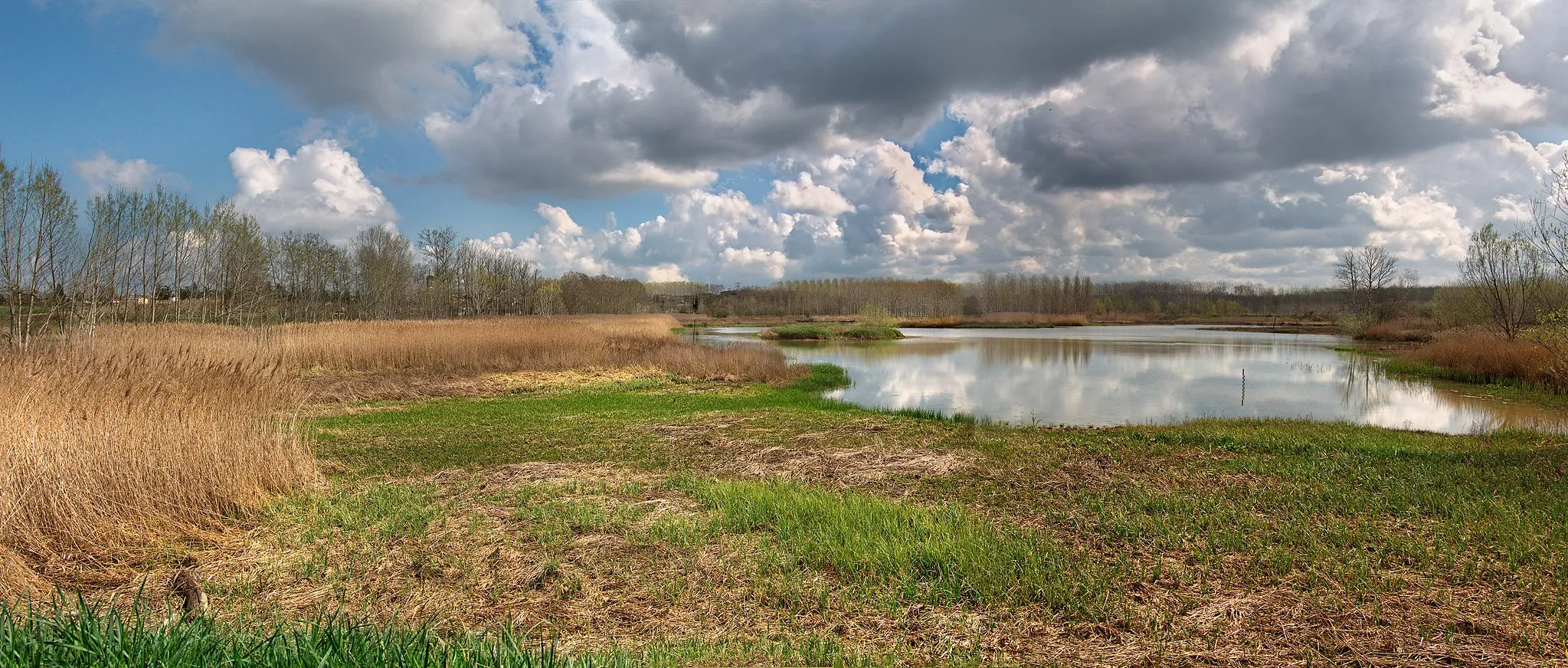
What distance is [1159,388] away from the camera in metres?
19.9

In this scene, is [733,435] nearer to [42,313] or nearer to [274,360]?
[274,360]

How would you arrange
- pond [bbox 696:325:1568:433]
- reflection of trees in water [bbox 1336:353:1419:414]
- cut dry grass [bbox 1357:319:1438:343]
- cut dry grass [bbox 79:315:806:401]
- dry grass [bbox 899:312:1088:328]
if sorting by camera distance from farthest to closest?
dry grass [bbox 899:312:1088:328]
cut dry grass [bbox 1357:319:1438:343]
cut dry grass [bbox 79:315:806:401]
reflection of trees in water [bbox 1336:353:1419:414]
pond [bbox 696:325:1568:433]

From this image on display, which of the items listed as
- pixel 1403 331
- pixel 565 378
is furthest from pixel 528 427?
pixel 1403 331

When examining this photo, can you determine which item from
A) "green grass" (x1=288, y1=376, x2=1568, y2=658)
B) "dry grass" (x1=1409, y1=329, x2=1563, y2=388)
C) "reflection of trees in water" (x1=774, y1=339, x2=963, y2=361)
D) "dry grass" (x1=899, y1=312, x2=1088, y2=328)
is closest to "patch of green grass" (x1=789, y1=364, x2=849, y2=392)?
"reflection of trees in water" (x1=774, y1=339, x2=963, y2=361)

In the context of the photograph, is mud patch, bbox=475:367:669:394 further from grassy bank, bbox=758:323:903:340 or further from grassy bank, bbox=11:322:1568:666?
grassy bank, bbox=758:323:903:340

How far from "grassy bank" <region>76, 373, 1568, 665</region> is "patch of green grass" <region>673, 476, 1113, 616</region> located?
24 mm

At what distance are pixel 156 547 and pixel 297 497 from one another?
1.42m

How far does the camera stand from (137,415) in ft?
20.0

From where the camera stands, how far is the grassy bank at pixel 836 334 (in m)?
48.2

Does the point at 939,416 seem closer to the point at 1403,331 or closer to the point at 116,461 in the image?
the point at 116,461

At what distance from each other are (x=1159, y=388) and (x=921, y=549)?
59.2 feet

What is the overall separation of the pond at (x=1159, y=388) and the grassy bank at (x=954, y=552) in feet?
21.8

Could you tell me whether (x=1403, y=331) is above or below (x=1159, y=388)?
above

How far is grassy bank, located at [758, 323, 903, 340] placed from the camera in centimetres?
4822
